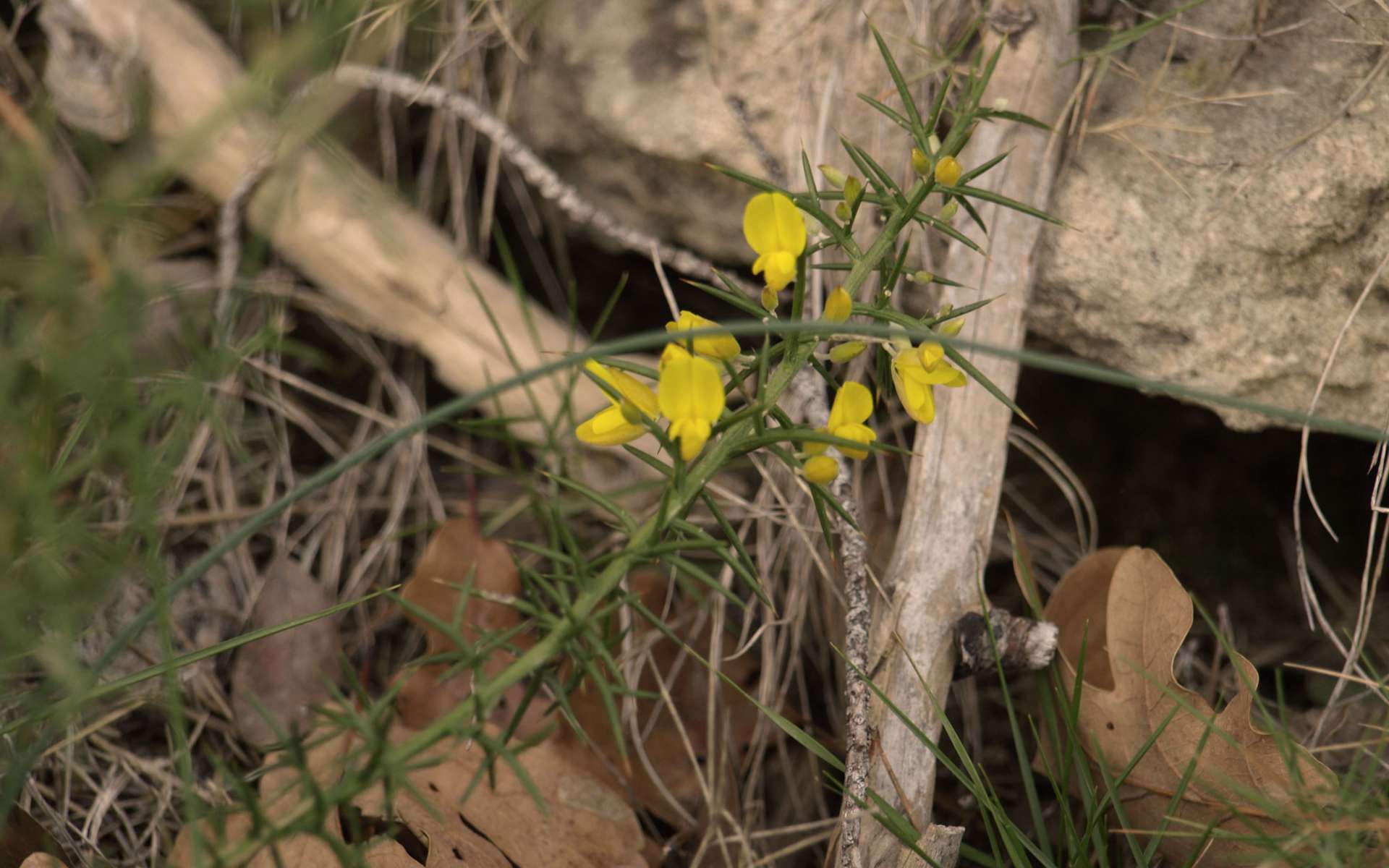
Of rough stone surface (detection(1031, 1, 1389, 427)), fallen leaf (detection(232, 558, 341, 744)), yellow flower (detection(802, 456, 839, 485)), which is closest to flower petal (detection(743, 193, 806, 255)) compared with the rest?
yellow flower (detection(802, 456, 839, 485))

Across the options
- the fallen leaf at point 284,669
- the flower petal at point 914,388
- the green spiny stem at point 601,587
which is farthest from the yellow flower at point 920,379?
the fallen leaf at point 284,669

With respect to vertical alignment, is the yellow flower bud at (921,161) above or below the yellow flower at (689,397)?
above

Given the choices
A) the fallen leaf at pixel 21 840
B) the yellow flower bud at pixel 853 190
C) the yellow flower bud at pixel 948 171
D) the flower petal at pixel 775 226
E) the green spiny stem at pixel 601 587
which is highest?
the yellow flower bud at pixel 948 171

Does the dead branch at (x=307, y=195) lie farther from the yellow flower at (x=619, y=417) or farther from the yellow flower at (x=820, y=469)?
the yellow flower at (x=820, y=469)

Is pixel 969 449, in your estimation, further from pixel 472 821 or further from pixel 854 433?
pixel 472 821

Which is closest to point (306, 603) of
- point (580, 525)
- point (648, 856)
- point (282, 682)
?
point (282, 682)

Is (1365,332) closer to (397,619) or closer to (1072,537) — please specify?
(1072,537)
